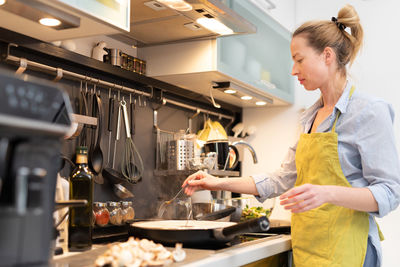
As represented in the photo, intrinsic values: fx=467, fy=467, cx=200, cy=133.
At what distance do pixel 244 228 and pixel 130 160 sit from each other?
0.81m

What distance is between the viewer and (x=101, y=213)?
1605 mm

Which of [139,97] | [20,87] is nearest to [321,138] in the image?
[139,97]

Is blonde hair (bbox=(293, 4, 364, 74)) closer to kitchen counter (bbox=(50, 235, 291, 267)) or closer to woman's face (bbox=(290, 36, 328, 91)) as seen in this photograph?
A: woman's face (bbox=(290, 36, 328, 91))

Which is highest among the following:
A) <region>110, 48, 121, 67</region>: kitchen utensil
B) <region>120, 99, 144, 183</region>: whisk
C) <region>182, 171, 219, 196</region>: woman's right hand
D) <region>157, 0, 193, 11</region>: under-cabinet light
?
→ <region>157, 0, 193, 11</region>: under-cabinet light

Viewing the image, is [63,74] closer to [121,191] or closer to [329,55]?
[121,191]

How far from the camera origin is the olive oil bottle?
4.31 feet

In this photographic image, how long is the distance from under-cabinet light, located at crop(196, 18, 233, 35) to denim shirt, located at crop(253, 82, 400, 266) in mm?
498

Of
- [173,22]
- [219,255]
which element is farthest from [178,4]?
[219,255]

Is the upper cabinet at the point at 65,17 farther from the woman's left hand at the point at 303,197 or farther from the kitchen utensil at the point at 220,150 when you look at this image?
the kitchen utensil at the point at 220,150

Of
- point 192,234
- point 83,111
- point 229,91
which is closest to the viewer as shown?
point 192,234

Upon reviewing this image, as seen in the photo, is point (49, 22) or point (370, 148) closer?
point (49, 22)

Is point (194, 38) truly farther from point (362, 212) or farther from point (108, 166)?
point (362, 212)

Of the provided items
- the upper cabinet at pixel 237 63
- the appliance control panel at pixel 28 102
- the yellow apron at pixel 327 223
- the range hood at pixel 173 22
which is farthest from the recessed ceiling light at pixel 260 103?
the appliance control panel at pixel 28 102

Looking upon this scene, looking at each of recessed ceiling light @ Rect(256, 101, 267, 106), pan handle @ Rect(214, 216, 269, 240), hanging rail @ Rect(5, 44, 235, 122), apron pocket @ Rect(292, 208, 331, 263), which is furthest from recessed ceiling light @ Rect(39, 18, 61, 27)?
recessed ceiling light @ Rect(256, 101, 267, 106)
